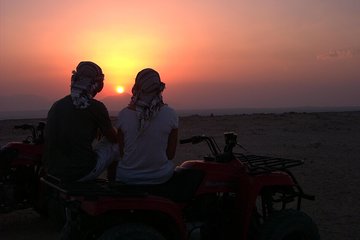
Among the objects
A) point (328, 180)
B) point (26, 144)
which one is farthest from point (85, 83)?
point (328, 180)

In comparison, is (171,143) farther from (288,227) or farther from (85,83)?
(288,227)

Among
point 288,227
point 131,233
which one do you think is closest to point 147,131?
point 131,233

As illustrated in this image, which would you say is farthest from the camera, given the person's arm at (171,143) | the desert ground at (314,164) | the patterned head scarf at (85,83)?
the desert ground at (314,164)

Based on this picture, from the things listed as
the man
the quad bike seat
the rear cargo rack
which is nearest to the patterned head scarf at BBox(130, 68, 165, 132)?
the quad bike seat

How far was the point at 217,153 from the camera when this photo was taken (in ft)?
17.4

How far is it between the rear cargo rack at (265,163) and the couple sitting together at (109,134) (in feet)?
2.66

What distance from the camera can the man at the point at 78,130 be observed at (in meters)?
5.25

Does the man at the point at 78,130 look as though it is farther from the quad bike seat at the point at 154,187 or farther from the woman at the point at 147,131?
the woman at the point at 147,131

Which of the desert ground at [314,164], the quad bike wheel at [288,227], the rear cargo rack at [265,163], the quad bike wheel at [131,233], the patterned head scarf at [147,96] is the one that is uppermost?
the patterned head scarf at [147,96]

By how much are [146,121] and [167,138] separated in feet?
0.88

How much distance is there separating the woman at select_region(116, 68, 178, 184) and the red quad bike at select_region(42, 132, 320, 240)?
132mm

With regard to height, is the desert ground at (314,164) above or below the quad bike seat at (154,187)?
below

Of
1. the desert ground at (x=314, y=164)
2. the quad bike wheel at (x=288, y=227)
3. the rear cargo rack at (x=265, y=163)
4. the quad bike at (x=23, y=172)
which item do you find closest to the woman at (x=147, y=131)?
the rear cargo rack at (x=265, y=163)

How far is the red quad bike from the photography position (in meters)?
4.31
